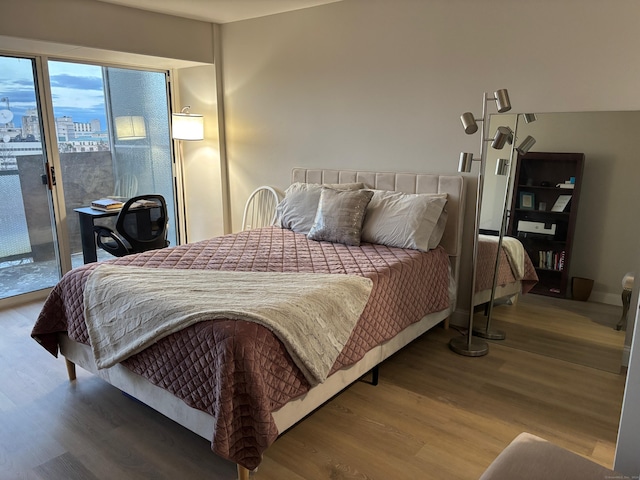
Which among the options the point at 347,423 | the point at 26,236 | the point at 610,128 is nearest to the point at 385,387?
the point at 347,423

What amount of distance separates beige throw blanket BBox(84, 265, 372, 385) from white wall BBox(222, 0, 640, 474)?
1.55 m

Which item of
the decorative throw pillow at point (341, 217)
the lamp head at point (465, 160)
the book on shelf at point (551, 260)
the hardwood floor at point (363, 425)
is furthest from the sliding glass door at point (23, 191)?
the book on shelf at point (551, 260)

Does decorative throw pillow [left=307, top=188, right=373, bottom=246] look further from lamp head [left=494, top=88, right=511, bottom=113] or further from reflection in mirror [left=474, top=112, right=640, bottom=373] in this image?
lamp head [left=494, top=88, right=511, bottom=113]

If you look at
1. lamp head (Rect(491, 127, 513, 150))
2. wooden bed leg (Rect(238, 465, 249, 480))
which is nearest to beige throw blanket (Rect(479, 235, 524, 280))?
lamp head (Rect(491, 127, 513, 150))

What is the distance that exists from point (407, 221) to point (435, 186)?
418mm

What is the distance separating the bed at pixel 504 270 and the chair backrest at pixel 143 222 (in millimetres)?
2602

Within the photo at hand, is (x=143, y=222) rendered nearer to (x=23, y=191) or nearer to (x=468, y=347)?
(x=23, y=191)

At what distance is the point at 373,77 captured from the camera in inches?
141

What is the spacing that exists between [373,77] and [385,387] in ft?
7.56

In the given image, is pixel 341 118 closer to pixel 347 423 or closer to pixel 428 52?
pixel 428 52

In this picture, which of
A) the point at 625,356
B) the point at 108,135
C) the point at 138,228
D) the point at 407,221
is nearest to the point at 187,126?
the point at 108,135

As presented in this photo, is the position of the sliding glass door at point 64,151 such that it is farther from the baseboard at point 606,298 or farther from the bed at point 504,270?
the baseboard at point 606,298

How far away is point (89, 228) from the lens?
4031 millimetres

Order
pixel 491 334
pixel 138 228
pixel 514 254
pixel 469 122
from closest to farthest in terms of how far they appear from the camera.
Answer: pixel 469 122 → pixel 514 254 → pixel 491 334 → pixel 138 228
